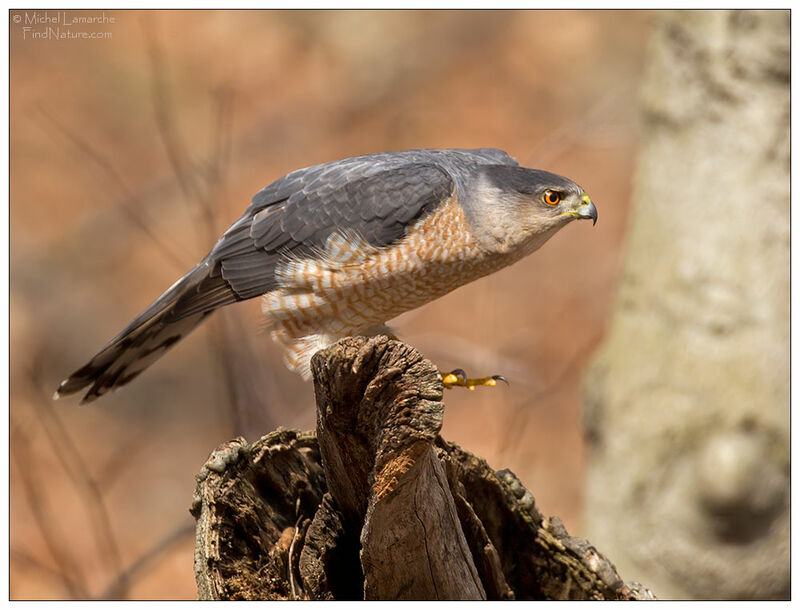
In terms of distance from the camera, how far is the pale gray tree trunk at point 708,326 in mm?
5676

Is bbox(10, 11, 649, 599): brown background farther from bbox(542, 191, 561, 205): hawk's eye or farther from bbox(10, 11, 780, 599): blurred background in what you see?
bbox(542, 191, 561, 205): hawk's eye

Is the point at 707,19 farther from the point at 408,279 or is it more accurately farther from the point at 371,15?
the point at 371,15

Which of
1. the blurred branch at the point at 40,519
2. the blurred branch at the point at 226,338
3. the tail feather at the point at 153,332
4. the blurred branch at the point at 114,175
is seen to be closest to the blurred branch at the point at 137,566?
the blurred branch at the point at 40,519

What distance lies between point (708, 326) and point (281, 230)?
3170 mm

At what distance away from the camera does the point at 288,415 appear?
259 inches

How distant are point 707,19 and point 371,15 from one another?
6.72 metres

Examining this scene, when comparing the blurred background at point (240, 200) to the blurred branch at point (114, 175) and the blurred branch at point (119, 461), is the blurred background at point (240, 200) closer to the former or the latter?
the blurred branch at point (119, 461)

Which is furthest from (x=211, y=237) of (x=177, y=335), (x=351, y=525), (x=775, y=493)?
(x=775, y=493)

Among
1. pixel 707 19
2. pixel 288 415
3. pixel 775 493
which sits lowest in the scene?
pixel 775 493

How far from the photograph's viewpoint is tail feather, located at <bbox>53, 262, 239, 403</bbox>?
13.3 feet

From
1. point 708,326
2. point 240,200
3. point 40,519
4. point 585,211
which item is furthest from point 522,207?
point 240,200

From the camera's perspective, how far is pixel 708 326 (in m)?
5.75

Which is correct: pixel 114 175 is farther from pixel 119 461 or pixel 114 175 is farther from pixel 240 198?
pixel 240 198

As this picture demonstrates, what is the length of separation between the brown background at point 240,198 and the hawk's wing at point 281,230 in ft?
6.08
